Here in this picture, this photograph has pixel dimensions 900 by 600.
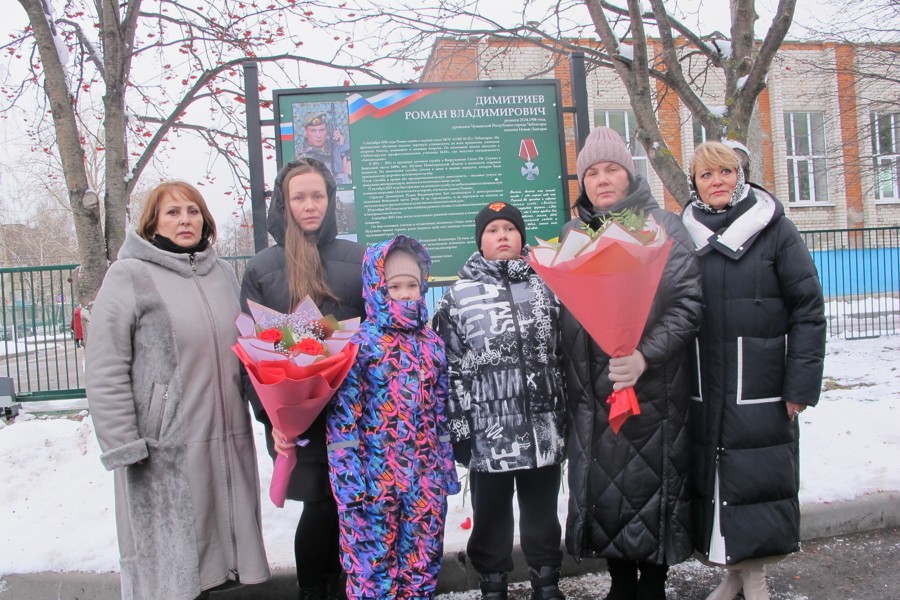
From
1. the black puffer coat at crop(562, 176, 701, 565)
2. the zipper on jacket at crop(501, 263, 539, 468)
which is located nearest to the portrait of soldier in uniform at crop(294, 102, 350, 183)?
the zipper on jacket at crop(501, 263, 539, 468)

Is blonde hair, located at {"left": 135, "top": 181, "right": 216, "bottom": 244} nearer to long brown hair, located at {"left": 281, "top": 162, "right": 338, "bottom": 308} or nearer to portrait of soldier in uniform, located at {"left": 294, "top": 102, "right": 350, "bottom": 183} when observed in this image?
long brown hair, located at {"left": 281, "top": 162, "right": 338, "bottom": 308}

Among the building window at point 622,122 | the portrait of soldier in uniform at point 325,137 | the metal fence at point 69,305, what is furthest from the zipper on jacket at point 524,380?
the building window at point 622,122

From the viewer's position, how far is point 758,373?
252 centimetres

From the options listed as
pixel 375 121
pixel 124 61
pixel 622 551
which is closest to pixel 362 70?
pixel 124 61

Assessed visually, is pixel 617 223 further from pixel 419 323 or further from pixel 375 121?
pixel 375 121

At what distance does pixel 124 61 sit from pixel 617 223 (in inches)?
181

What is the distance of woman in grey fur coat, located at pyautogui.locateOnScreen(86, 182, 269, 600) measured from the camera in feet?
7.81

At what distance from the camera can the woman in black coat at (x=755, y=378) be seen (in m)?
2.51

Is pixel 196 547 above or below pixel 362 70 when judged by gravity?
below

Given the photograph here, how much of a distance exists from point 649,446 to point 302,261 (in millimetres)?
1674

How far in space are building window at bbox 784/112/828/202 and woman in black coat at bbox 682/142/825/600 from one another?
1881 cm

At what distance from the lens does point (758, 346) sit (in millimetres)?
2525

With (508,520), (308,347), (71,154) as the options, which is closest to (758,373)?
(508,520)

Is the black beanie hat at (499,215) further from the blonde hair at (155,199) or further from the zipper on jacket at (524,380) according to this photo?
the blonde hair at (155,199)
